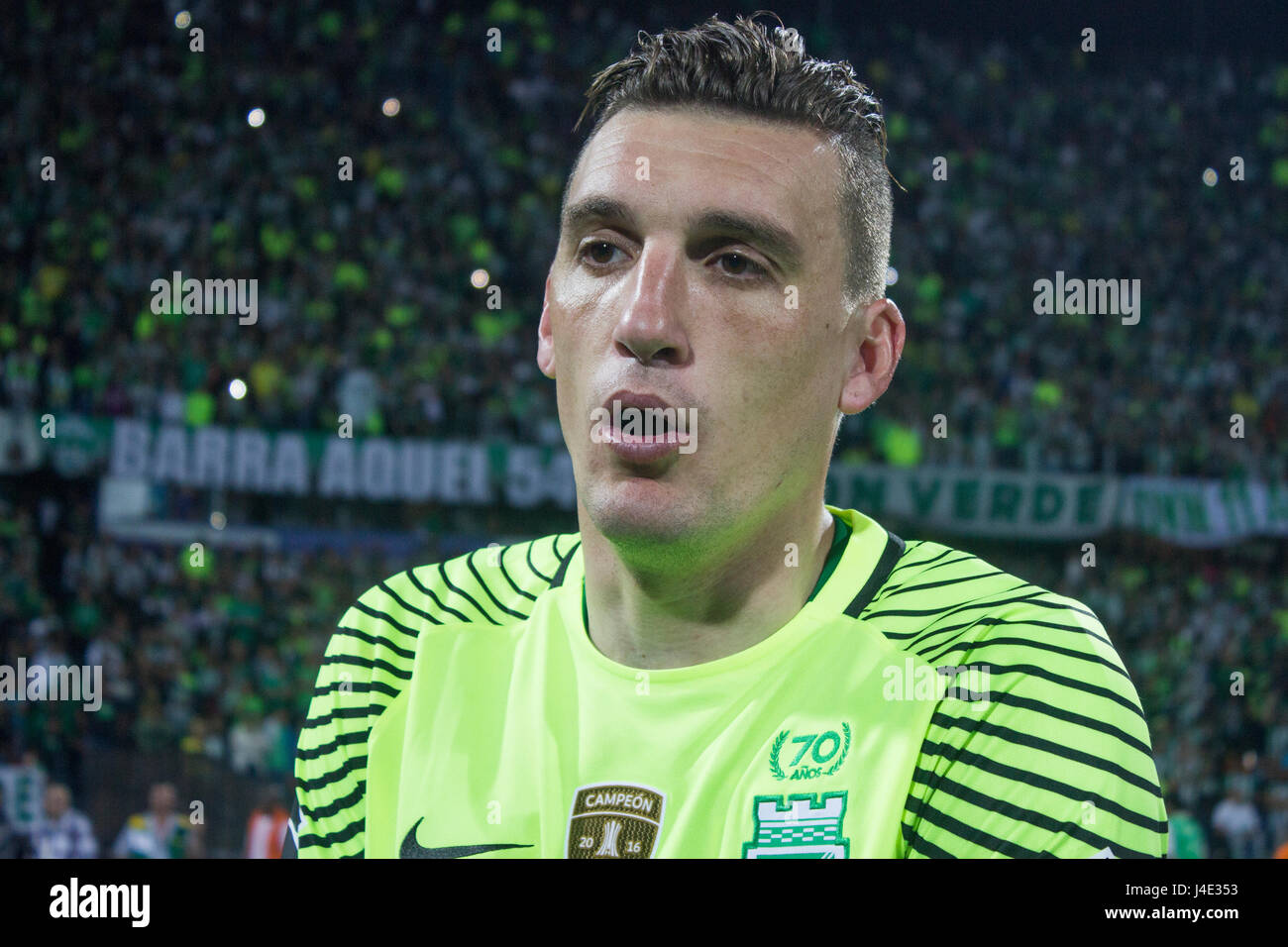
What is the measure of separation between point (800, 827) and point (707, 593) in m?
0.37

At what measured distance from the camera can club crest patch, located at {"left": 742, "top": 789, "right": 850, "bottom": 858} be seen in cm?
175

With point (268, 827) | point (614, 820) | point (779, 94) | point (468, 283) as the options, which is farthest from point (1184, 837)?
point (468, 283)

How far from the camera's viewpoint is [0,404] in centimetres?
1273

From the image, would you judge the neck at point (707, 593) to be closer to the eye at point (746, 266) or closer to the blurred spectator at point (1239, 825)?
the eye at point (746, 266)

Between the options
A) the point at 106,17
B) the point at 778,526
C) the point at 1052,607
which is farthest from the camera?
the point at 106,17

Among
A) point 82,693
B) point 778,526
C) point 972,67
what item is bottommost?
point 82,693

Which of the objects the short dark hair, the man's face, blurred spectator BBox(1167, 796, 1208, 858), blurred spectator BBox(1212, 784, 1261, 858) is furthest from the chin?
blurred spectator BBox(1212, 784, 1261, 858)

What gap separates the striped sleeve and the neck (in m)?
0.36

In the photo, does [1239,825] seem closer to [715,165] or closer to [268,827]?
[268,827]

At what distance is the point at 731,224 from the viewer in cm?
180

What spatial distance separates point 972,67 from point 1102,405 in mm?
4889

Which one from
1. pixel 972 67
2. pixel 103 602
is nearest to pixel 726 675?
pixel 103 602
